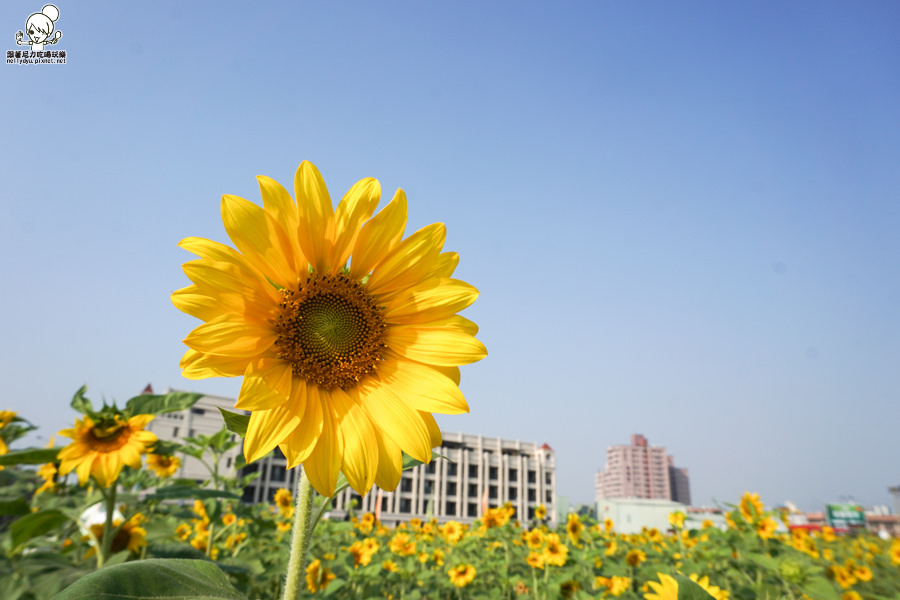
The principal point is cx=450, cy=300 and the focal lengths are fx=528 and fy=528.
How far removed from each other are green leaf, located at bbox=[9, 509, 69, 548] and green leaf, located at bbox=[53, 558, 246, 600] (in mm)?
1496

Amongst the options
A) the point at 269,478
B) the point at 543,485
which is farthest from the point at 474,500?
the point at 269,478

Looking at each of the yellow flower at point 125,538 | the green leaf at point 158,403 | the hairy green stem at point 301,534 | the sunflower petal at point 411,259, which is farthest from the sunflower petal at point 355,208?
the yellow flower at point 125,538

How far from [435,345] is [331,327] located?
0.82ft

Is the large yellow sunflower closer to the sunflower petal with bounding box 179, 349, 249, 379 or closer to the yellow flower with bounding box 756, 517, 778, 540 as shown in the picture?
the sunflower petal with bounding box 179, 349, 249, 379

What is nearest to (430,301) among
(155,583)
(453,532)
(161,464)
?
(155,583)

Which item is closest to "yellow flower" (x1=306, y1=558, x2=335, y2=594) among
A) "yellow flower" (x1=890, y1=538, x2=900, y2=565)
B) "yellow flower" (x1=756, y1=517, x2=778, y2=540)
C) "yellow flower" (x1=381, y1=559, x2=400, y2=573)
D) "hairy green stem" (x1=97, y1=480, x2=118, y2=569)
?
"yellow flower" (x1=381, y1=559, x2=400, y2=573)

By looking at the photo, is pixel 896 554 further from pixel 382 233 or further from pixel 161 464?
pixel 382 233

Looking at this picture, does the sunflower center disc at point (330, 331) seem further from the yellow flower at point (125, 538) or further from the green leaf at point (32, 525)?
the yellow flower at point (125, 538)

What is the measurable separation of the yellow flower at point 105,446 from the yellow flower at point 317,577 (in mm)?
1818

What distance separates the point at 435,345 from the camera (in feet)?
3.91

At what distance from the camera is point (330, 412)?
1.15m

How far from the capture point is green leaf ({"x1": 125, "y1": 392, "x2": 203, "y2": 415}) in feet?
7.02

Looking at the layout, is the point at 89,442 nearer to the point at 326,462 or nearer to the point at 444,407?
the point at 326,462

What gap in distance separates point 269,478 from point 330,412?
70.9 meters
